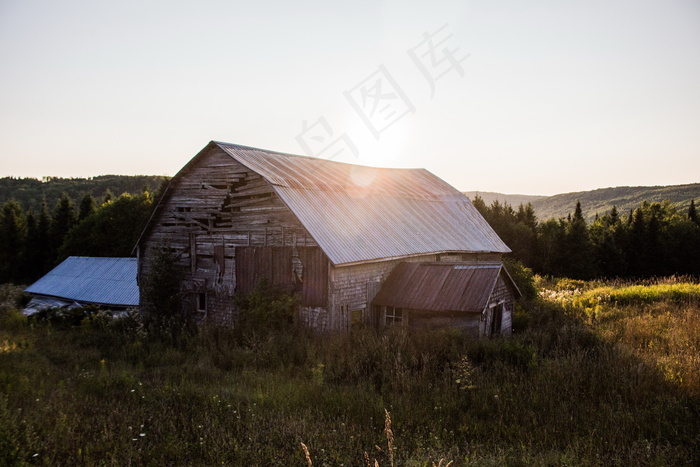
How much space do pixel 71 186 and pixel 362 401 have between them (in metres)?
129

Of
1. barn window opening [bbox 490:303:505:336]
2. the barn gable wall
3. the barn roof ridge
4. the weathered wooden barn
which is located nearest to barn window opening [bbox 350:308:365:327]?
the weathered wooden barn

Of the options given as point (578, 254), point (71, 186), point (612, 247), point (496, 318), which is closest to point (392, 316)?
point (496, 318)

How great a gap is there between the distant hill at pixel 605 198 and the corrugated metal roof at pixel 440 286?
3787 inches

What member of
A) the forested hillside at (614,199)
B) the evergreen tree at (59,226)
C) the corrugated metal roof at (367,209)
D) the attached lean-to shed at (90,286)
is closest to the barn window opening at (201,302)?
the corrugated metal roof at (367,209)

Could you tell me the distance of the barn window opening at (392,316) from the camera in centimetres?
1633

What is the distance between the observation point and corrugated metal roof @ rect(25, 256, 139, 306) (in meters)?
27.5

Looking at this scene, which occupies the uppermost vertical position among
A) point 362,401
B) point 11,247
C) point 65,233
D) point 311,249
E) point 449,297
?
point 65,233

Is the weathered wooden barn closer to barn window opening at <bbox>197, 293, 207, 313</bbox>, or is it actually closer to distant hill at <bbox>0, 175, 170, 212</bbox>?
barn window opening at <bbox>197, 293, 207, 313</bbox>

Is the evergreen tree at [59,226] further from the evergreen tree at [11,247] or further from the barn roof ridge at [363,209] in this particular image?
the barn roof ridge at [363,209]

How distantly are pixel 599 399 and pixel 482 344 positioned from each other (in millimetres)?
3692

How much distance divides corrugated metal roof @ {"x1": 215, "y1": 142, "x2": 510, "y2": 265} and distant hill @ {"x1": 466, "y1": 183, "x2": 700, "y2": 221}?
8739 cm

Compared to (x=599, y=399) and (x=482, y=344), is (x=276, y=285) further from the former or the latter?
(x=599, y=399)

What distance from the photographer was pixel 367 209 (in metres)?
19.1

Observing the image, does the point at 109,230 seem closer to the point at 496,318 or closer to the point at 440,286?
the point at 440,286
